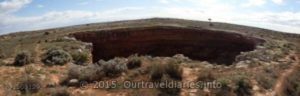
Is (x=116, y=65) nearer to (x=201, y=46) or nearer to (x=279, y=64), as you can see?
(x=279, y=64)

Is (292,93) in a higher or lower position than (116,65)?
lower

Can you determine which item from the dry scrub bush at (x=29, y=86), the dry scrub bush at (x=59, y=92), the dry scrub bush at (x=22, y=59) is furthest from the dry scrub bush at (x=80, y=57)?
the dry scrub bush at (x=59, y=92)

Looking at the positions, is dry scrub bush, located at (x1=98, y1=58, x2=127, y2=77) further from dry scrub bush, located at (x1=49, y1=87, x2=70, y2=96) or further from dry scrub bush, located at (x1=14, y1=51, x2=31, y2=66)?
dry scrub bush, located at (x1=14, y1=51, x2=31, y2=66)

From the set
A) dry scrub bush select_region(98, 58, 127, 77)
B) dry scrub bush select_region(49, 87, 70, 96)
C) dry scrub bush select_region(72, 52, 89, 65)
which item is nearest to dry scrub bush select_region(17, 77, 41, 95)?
dry scrub bush select_region(49, 87, 70, 96)

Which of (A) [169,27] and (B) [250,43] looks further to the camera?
(A) [169,27]

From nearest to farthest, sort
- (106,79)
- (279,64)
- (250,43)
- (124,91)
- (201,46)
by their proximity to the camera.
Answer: (124,91) → (106,79) → (279,64) → (250,43) → (201,46)

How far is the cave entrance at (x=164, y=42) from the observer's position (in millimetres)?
26688

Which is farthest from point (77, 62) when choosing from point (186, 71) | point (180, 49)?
point (180, 49)

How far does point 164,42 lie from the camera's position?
28.3 meters

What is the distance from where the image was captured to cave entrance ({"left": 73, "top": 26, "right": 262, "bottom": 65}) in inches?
1051

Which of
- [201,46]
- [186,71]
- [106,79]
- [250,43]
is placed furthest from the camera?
[201,46]

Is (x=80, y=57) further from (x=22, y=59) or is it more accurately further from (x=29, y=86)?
(x=29, y=86)

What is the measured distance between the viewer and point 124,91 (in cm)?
1111

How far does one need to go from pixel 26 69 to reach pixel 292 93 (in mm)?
10494
